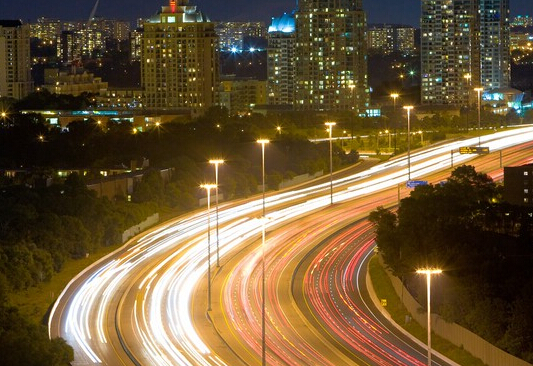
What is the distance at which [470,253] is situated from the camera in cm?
3591

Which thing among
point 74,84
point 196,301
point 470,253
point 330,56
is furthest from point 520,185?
point 74,84

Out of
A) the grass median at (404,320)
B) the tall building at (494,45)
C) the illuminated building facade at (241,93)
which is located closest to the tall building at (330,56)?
the illuminated building facade at (241,93)

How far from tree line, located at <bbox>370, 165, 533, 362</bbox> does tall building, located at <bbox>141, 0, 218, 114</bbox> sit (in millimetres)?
83259

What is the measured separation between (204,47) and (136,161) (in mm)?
65584

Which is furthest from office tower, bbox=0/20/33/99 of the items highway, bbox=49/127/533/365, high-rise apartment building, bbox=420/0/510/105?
highway, bbox=49/127/533/365

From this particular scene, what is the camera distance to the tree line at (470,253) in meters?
31.1

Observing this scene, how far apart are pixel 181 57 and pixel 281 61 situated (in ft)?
41.3

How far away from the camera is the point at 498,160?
61.7m

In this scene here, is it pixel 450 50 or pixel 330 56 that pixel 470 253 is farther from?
pixel 450 50

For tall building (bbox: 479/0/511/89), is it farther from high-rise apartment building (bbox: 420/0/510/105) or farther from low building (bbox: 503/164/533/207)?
low building (bbox: 503/164/533/207)

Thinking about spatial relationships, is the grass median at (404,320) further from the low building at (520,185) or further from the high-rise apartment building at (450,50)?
the high-rise apartment building at (450,50)

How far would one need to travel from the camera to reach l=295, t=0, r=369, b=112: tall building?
386 feet

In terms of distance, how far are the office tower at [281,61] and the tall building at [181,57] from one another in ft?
22.5

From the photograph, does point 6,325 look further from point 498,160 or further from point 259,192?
point 498,160
